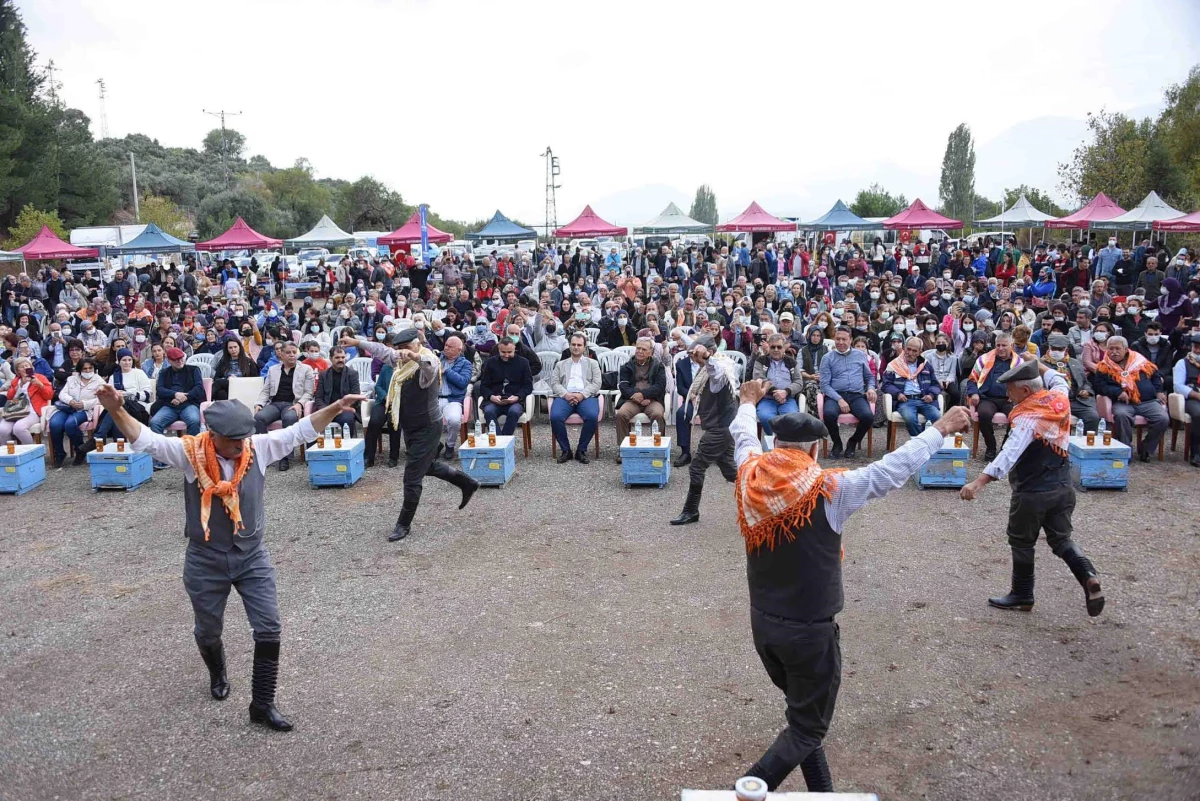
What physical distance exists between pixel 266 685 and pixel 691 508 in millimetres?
4153

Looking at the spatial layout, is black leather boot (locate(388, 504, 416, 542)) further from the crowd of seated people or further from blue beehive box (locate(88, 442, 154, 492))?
blue beehive box (locate(88, 442, 154, 492))

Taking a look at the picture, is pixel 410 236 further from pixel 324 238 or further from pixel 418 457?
pixel 418 457

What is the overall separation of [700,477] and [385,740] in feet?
13.1

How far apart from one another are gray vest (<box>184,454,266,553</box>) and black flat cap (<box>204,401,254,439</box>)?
27 centimetres

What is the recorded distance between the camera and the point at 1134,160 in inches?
1423

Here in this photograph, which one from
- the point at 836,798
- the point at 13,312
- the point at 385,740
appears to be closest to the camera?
the point at 836,798

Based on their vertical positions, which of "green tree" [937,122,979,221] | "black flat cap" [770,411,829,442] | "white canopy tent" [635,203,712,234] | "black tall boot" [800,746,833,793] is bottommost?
"black tall boot" [800,746,833,793]

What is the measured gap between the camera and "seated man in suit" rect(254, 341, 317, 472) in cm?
1045

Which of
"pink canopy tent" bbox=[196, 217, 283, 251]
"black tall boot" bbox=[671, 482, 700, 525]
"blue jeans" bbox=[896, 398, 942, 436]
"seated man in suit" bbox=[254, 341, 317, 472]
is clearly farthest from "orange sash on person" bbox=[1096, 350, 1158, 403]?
"pink canopy tent" bbox=[196, 217, 283, 251]

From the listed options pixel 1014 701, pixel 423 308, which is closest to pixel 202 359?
pixel 423 308

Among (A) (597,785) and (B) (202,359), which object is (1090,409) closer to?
(A) (597,785)

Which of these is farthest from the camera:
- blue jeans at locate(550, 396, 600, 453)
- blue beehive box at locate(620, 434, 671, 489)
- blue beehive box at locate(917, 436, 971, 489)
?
blue jeans at locate(550, 396, 600, 453)

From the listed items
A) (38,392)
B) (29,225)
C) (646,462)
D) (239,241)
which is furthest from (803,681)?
(29,225)

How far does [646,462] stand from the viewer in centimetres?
893
